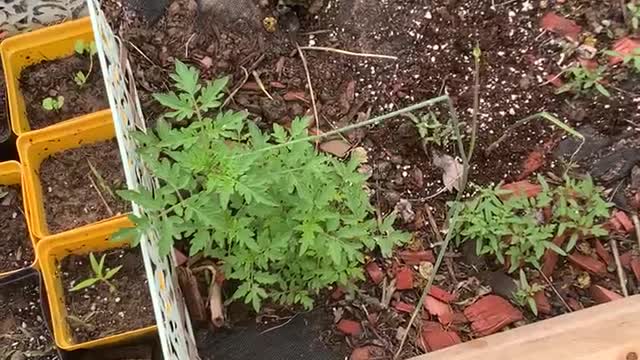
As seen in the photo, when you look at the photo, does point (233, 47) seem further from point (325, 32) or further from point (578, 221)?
point (578, 221)

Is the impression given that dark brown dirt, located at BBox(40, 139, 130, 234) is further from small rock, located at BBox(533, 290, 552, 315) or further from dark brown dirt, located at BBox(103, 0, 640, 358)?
small rock, located at BBox(533, 290, 552, 315)

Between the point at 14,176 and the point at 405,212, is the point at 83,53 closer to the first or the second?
the point at 14,176

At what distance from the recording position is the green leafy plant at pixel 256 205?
1.80 metres

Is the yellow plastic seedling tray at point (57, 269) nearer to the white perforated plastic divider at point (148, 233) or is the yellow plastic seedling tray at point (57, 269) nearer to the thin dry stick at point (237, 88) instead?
the white perforated plastic divider at point (148, 233)

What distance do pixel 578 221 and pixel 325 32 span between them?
0.85 meters

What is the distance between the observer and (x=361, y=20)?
8.06ft

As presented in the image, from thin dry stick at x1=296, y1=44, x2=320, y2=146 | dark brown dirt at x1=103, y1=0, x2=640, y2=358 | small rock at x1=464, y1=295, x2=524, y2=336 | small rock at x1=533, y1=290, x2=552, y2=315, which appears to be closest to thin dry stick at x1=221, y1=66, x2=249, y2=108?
dark brown dirt at x1=103, y1=0, x2=640, y2=358

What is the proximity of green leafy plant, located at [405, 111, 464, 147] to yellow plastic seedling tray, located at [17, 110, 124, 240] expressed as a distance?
2.58ft

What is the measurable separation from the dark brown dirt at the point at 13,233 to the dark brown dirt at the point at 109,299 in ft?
0.39

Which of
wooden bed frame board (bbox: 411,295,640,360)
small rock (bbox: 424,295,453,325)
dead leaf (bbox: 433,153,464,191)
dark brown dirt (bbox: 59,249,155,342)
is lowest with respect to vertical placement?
small rock (bbox: 424,295,453,325)

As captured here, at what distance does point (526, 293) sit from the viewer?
7.25ft

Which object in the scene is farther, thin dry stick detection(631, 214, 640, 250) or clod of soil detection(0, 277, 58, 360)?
thin dry stick detection(631, 214, 640, 250)

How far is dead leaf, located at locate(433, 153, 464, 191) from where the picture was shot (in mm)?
2314

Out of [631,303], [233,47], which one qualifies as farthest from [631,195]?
[233,47]
